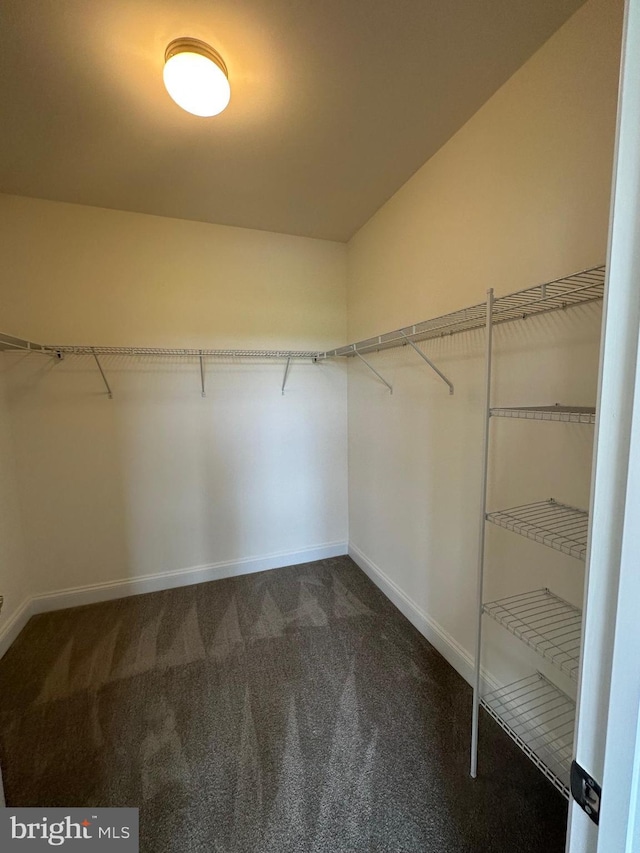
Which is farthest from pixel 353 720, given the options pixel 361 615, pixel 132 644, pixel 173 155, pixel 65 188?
pixel 65 188

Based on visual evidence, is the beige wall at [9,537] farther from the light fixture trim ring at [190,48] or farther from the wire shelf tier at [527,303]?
the wire shelf tier at [527,303]

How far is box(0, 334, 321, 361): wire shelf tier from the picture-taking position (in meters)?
2.07

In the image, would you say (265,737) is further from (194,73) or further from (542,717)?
(194,73)

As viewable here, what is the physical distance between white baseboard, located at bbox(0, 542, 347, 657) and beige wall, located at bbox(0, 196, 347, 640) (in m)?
0.02

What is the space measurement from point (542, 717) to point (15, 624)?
9.28 ft

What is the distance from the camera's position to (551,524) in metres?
Answer: 1.12

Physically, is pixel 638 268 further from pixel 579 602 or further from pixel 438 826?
pixel 438 826

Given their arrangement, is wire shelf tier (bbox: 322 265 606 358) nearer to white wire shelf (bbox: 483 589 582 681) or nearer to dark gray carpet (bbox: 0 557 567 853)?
white wire shelf (bbox: 483 589 582 681)

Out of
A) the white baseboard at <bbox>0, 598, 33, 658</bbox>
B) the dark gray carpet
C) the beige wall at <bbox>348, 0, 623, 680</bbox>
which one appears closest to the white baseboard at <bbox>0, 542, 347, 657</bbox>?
the white baseboard at <bbox>0, 598, 33, 658</bbox>

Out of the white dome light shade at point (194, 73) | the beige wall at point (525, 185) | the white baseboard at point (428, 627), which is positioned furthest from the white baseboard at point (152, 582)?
the white dome light shade at point (194, 73)

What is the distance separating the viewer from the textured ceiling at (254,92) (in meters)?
1.13

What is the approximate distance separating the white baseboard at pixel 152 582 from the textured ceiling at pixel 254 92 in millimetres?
2576

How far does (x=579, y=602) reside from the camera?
4.05 ft

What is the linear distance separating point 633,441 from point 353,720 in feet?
5.61
